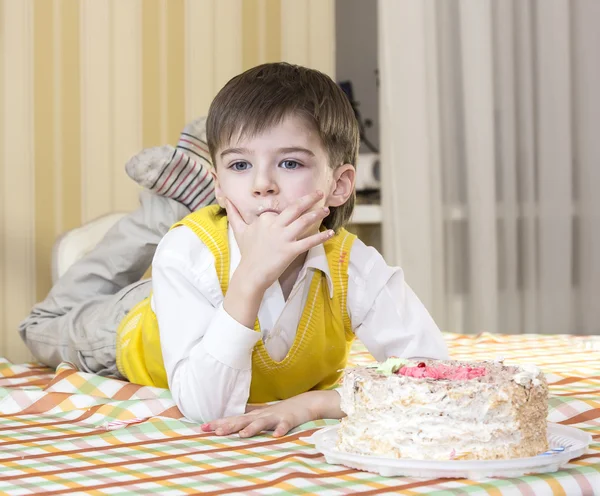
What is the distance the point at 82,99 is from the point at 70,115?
0.21ft

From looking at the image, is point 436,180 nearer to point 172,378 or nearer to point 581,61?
point 581,61

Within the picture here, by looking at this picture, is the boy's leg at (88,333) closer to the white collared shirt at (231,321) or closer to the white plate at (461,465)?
the white collared shirt at (231,321)

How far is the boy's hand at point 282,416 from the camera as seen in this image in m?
1.06

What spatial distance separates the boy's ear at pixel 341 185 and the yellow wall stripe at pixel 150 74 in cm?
150

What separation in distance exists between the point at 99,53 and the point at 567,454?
2.14 m

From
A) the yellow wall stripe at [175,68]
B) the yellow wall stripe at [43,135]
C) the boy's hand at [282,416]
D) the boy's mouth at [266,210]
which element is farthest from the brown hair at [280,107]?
the yellow wall stripe at [175,68]

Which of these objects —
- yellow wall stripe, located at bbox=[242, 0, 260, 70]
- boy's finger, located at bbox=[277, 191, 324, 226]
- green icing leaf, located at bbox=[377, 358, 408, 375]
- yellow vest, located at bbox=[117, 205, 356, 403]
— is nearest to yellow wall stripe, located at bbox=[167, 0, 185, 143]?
yellow wall stripe, located at bbox=[242, 0, 260, 70]

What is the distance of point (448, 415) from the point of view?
2.69 feet

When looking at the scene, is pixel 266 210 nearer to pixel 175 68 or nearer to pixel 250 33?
pixel 175 68

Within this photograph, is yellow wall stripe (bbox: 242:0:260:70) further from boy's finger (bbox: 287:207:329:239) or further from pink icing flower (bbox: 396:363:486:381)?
pink icing flower (bbox: 396:363:486:381)

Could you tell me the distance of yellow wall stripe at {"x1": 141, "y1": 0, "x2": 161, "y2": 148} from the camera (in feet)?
8.96

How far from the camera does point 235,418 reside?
1.08 m

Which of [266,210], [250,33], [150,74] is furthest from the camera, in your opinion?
[250,33]

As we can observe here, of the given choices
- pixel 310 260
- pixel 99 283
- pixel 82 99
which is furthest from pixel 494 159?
pixel 310 260
